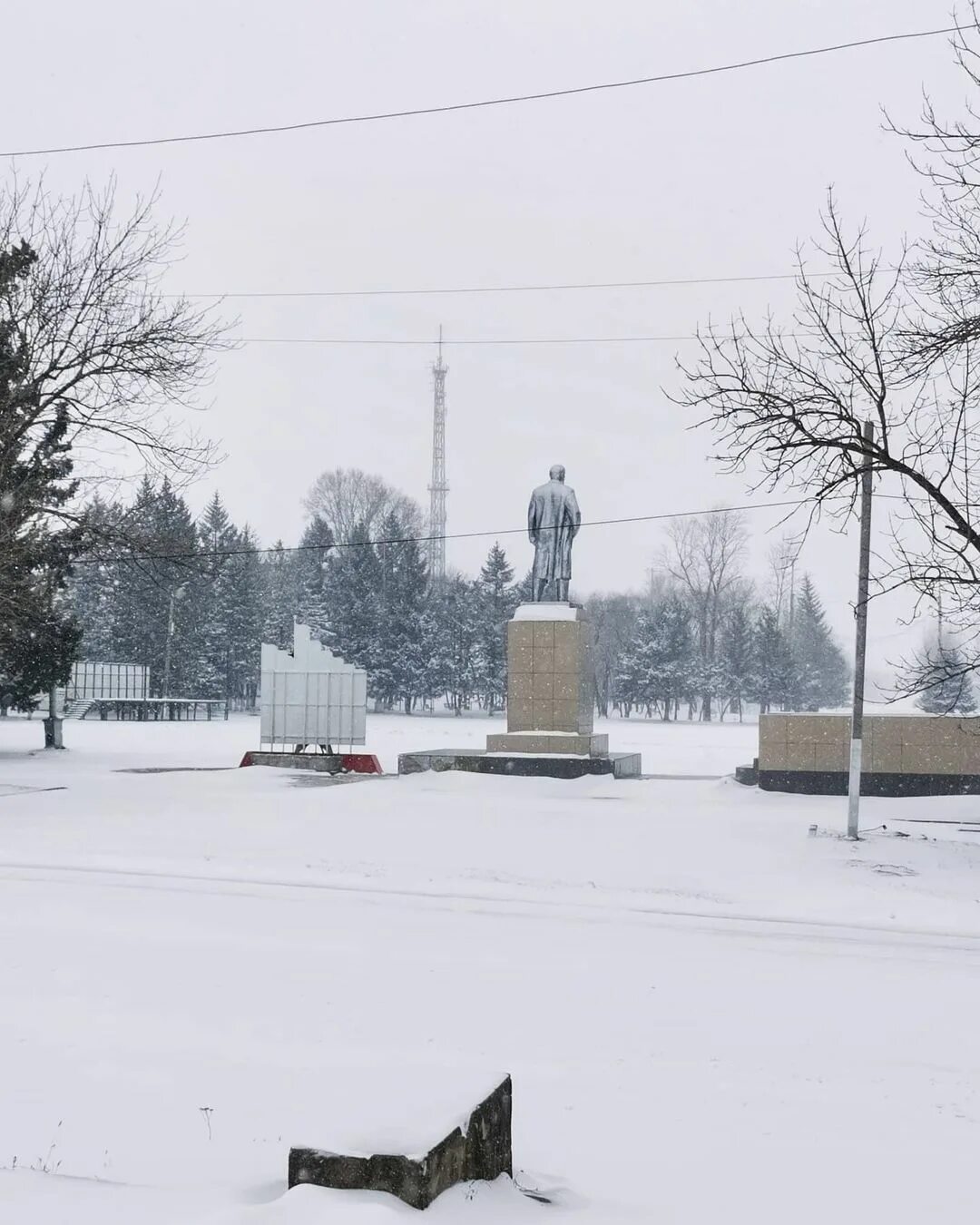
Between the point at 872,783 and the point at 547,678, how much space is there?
5889 millimetres

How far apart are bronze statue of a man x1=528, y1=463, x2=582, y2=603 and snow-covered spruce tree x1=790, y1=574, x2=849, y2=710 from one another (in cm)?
5219

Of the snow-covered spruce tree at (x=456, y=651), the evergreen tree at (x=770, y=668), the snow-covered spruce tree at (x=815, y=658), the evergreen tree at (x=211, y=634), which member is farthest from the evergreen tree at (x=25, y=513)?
the snow-covered spruce tree at (x=815, y=658)

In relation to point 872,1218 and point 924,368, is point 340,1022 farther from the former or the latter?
point 924,368

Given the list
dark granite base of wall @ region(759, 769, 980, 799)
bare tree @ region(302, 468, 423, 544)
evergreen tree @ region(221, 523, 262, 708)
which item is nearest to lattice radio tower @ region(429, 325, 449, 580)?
bare tree @ region(302, 468, 423, 544)

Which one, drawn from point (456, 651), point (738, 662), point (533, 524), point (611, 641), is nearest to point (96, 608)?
point (456, 651)

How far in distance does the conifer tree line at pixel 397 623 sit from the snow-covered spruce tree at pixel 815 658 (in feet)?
0.52

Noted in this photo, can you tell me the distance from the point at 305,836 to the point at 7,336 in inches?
396

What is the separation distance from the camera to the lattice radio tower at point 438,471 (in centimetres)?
7531

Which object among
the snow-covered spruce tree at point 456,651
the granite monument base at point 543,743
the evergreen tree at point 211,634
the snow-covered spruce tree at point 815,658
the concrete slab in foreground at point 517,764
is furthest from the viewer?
the snow-covered spruce tree at point 815,658

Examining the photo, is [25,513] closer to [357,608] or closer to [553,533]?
[553,533]

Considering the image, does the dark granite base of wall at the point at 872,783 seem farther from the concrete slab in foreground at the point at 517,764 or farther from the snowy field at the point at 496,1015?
the snowy field at the point at 496,1015

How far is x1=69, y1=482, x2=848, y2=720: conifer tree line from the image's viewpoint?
63656mm

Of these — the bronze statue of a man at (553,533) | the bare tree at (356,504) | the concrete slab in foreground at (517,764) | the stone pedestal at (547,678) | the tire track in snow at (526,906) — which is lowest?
the tire track in snow at (526,906)

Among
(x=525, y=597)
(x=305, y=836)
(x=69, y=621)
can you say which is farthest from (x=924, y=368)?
(x=525, y=597)
